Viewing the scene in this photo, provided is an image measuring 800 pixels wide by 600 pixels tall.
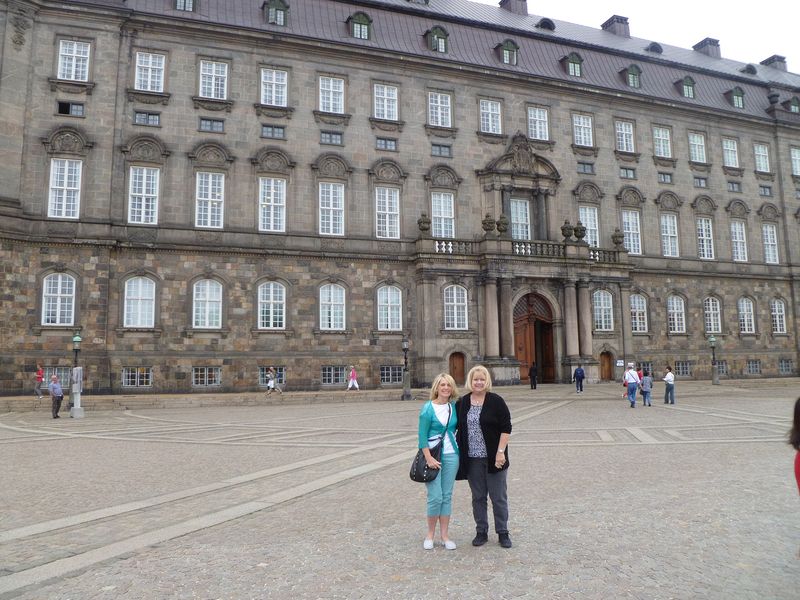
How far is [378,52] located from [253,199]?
451 inches

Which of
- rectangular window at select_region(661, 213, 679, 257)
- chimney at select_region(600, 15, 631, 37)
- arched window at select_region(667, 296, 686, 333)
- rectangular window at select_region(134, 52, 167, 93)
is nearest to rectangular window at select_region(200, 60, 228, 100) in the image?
rectangular window at select_region(134, 52, 167, 93)

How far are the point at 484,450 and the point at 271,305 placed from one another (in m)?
27.4

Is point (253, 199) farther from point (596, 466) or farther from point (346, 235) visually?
point (596, 466)

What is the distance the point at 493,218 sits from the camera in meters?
37.7

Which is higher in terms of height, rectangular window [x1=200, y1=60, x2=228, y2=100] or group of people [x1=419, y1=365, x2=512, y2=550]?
rectangular window [x1=200, y1=60, x2=228, y2=100]

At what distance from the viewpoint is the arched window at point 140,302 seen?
30.8m

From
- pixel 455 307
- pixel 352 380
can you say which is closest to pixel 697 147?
pixel 455 307

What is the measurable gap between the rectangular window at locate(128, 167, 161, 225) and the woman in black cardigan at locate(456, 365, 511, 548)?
28.6m

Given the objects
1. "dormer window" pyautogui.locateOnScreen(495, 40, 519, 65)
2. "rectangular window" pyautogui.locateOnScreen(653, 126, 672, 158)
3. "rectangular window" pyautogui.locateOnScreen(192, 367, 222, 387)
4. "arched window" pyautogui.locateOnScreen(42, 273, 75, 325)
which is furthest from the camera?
"rectangular window" pyautogui.locateOnScreen(653, 126, 672, 158)

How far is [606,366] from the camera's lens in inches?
1512

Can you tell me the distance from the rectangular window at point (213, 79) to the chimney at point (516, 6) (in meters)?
25.8

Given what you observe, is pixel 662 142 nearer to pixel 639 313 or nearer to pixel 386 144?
pixel 639 313

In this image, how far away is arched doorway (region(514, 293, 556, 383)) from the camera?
37.1 metres

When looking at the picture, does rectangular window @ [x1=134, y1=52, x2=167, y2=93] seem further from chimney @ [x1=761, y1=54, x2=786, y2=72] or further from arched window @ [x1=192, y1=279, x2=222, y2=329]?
chimney @ [x1=761, y1=54, x2=786, y2=72]
